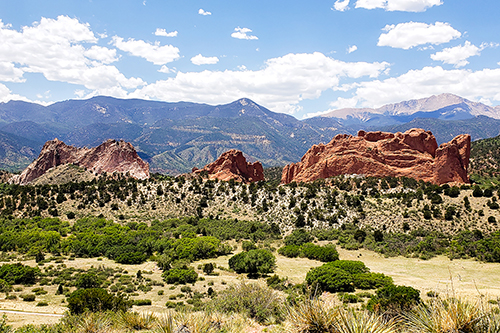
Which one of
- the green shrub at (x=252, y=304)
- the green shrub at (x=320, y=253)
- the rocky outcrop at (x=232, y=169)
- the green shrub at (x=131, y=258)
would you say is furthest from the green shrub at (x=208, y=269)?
the rocky outcrop at (x=232, y=169)

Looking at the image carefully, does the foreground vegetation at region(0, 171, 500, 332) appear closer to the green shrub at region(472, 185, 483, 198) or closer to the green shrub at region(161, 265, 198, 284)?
the green shrub at region(161, 265, 198, 284)

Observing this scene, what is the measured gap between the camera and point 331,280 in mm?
24016

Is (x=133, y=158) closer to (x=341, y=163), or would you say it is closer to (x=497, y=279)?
(x=341, y=163)

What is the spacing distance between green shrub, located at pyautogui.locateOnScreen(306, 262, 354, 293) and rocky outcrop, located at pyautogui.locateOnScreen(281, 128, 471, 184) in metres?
53.6

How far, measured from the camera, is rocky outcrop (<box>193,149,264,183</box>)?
7962 cm

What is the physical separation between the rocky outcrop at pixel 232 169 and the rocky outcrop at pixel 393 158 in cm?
1246

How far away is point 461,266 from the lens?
30.7 m

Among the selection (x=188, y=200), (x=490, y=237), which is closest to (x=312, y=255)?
(x=490, y=237)

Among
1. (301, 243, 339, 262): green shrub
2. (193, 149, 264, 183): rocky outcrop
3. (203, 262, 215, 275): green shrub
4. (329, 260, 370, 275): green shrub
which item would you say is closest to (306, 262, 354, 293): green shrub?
(329, 260, 370, 275): green shrub

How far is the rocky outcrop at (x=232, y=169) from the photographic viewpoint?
79625 mm

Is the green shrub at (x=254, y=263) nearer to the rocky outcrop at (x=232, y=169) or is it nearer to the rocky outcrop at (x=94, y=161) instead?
the rocky outcrop at (x=232, y=169)

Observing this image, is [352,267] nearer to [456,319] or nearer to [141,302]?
[141,302]

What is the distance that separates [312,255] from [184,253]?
15.3 m

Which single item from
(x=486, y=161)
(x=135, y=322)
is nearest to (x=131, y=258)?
(x=135, y=322)
